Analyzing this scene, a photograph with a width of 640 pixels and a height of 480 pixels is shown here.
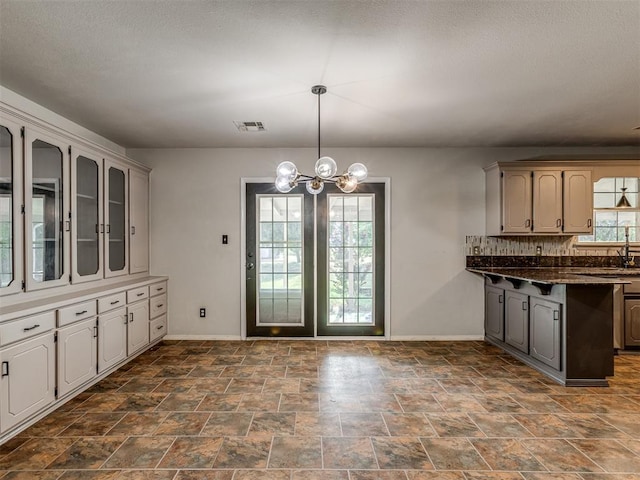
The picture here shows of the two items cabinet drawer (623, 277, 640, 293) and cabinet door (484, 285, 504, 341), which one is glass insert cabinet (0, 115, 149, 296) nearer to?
cabinet door (484, 285, 504, 341)

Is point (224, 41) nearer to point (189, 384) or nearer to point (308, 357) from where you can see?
point (189, 384)

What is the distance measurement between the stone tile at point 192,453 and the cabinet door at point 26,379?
41.7 inches

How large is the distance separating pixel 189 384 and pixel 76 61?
2.64m

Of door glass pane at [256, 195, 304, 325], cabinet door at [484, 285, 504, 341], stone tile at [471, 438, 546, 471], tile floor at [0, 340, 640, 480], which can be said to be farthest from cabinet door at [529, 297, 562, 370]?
door glass pane at [256, 195, 304, 325]

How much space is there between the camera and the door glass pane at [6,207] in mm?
2480

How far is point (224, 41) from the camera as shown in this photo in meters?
2.14

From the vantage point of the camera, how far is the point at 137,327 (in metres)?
3.89

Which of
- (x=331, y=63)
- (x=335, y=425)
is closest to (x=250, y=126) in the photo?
(x=331, y=63)

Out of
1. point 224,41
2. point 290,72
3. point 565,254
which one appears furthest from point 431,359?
point 224,41

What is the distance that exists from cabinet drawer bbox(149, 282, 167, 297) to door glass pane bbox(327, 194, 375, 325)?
2.09 metres

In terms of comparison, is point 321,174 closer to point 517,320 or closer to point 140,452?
point 140,452

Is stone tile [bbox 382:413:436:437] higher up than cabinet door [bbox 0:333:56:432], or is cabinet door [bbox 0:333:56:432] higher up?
cabinet door [bbox 0:333:56:432]

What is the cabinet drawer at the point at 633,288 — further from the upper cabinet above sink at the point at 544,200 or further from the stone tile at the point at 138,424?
the stone tile at the point at 138,424

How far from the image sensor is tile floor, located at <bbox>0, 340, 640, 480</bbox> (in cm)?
207
